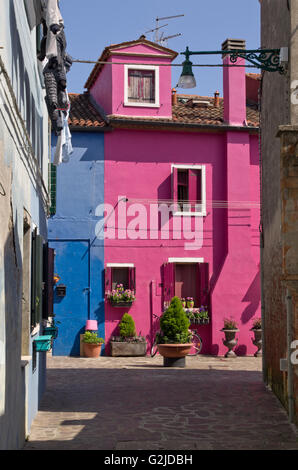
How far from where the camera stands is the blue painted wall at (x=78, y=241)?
20359 mm

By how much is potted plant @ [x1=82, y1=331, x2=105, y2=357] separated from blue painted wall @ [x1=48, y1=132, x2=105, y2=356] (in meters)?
0.44

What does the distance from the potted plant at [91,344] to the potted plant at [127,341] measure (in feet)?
1.49

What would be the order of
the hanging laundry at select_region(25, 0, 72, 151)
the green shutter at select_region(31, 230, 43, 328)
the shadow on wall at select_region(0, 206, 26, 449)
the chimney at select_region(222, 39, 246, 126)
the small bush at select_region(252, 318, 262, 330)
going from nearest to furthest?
the shadow on wall at select_region(0, 206, 26, 449)
the hanging laundry at select_region(25, 0, 72, 151)
the green shutter at select_region(31, 230, 43, 328)
the small bush at select_region(252, 318, 262, 330)
the chimney at select_region(222, 39, 246, 126)

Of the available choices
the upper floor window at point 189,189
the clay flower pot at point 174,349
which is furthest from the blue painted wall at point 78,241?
the clay flower pot at point 174,349

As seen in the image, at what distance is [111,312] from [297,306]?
39.6 feet

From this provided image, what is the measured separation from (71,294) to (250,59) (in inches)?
477

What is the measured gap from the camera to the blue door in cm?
2030

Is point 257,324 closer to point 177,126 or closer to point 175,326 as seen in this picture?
point 175,326

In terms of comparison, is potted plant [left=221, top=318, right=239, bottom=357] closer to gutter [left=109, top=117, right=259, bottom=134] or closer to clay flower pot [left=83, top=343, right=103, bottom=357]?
clay flower pot [left=83, top=343, right=103, bottom=357]

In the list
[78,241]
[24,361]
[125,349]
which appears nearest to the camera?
[24,361]

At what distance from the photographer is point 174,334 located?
16.8 metres

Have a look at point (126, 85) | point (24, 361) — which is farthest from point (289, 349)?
point (126, 85)

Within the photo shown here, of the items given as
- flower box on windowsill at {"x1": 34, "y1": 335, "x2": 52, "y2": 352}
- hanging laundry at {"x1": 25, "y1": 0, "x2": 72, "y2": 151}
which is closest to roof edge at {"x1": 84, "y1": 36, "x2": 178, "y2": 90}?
hanging laundry at {"x1": 25, "y1": 0, "x2": 72, "y2": 151}
